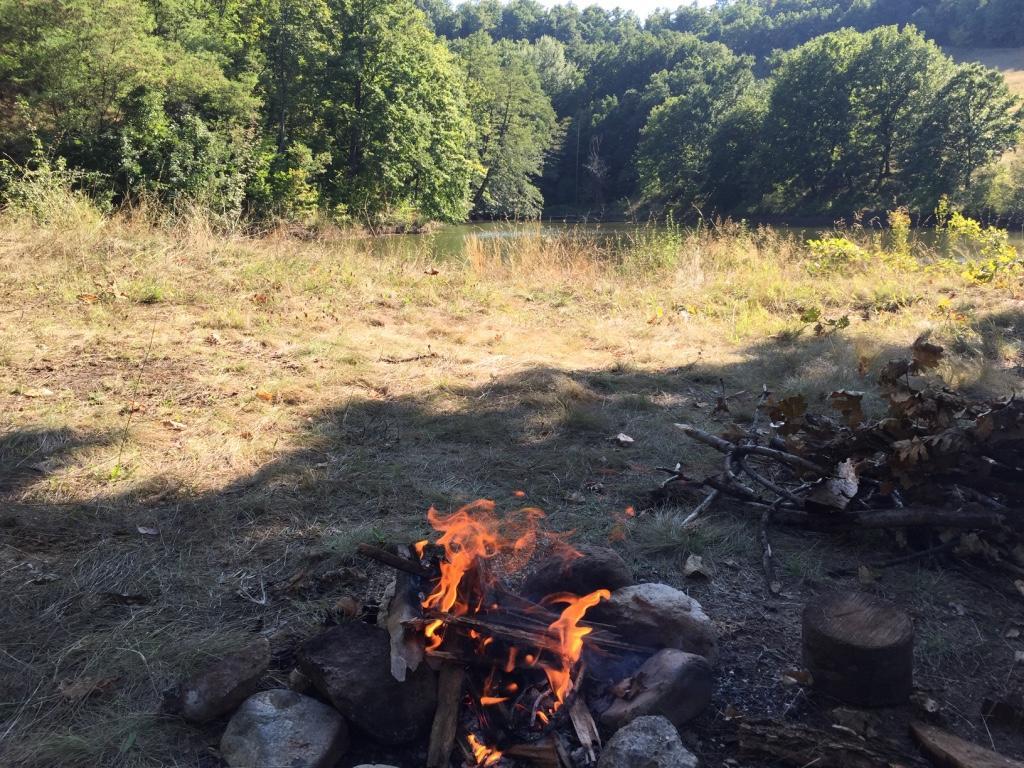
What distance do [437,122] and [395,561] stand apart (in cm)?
2683

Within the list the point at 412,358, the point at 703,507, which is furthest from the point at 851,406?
the point at 412,358

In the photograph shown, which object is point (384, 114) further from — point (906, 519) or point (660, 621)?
point (660, 621)

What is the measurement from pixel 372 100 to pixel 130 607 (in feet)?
80.3

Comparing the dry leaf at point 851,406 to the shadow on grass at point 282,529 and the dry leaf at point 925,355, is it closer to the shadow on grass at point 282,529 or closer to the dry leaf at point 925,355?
the dry leaf at point 925,355

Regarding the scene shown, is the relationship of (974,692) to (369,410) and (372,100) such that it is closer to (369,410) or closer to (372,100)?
(369,410)

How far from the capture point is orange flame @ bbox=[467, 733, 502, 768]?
1.74 meters

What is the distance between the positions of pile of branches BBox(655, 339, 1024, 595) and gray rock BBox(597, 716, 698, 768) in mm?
1091

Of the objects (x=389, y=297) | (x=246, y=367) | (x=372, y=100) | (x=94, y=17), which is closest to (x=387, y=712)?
(x=246, y=367)

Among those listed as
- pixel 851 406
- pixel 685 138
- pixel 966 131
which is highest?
pixel 966 131

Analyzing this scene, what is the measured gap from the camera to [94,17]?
13328 millimetres

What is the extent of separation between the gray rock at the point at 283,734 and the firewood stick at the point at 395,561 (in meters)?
0.45

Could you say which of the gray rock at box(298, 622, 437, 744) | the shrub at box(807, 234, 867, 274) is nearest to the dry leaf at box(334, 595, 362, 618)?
the gray rock at box(298, 622, 437, 744)

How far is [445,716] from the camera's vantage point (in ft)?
6.02

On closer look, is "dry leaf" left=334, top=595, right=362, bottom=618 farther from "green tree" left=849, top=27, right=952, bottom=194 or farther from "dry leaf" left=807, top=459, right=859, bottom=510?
"green tree" left=849, top=27, right=952, bottom=194
